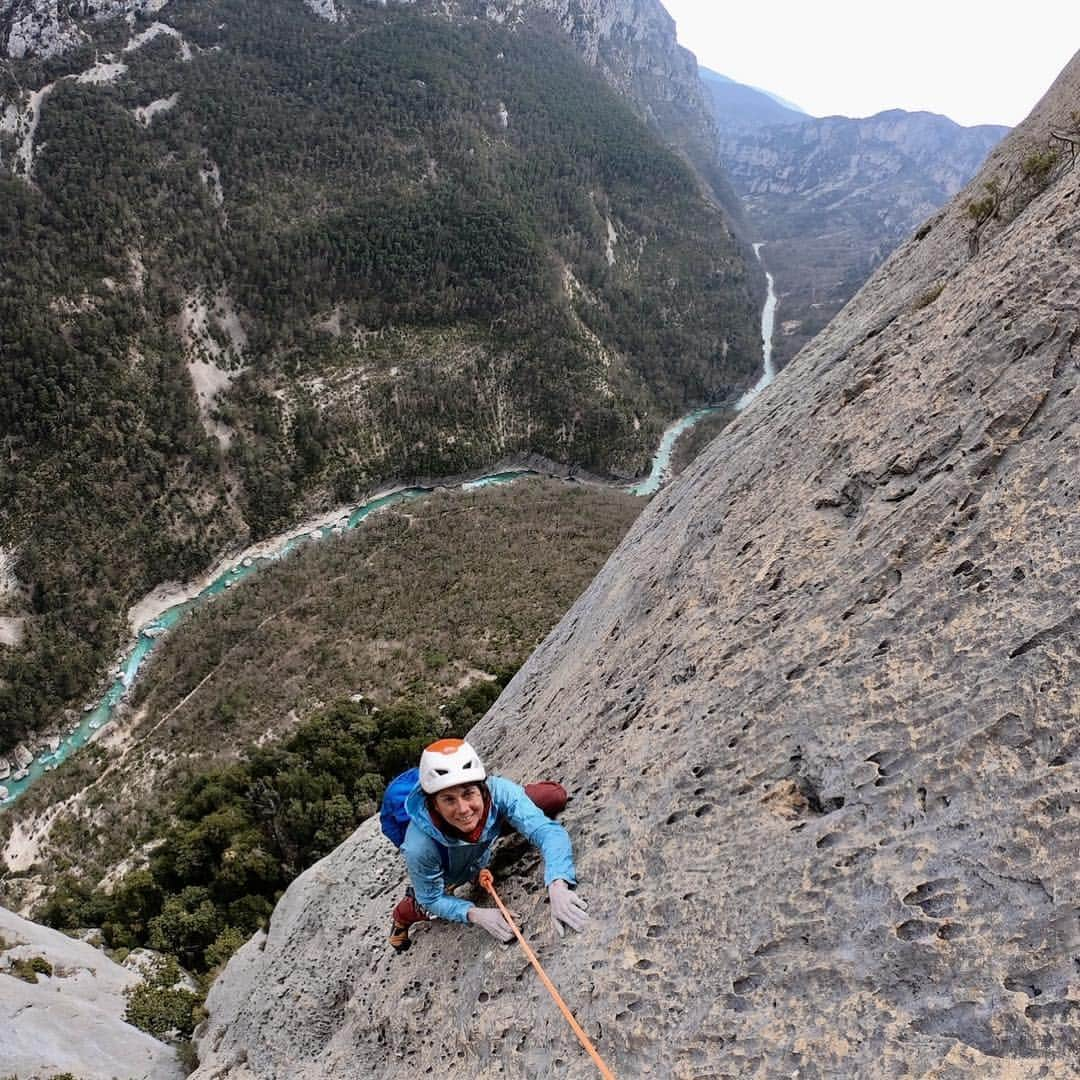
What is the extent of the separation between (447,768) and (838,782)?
287cm

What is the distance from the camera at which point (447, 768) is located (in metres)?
5.16

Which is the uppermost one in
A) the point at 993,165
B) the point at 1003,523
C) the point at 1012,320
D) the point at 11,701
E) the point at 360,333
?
the point at 993,165

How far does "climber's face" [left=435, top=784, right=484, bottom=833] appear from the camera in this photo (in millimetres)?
5242

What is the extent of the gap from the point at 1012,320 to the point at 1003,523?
2.78m

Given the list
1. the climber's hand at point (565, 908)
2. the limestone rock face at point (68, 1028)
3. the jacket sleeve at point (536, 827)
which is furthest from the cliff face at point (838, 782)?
the limestone rock face at point (68, 1028)

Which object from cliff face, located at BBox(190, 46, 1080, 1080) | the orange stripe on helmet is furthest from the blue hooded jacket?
the orange stripe on helmet

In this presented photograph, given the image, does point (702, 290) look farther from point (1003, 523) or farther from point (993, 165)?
point (1003, 523)

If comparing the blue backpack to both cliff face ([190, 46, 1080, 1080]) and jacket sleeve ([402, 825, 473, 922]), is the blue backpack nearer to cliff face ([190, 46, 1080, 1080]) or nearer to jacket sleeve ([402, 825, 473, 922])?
jacket sleeve ([402, 825, 473, 922])

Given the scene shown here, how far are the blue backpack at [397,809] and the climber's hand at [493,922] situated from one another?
892 mm

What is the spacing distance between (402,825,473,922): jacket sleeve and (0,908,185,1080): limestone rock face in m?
8.86

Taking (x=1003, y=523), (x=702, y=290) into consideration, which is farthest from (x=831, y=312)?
(x=1003, y=523)

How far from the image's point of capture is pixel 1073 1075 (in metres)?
3.09

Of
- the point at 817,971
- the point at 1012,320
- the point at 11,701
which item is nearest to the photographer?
the point at 817,971

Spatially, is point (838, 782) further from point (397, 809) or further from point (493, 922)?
point (397, 809)
